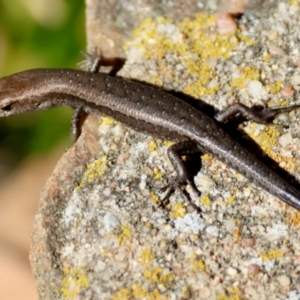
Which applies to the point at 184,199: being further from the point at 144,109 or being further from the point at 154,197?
the point at 144,109

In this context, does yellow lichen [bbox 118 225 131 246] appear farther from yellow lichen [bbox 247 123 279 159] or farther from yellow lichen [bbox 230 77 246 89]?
yellow lichen [bbox 230 77 246 89]

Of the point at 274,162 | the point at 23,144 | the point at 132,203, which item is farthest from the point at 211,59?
the point at 23,144

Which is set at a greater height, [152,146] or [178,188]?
[152,146]

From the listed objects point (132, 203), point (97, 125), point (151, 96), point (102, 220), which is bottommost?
point (102, 220)

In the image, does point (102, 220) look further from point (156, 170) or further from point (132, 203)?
point (156, 170)

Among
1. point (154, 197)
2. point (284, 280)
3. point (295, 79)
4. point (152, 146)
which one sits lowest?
point (284, 280)

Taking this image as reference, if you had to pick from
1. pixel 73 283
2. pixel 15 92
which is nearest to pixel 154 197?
pixel 73 283

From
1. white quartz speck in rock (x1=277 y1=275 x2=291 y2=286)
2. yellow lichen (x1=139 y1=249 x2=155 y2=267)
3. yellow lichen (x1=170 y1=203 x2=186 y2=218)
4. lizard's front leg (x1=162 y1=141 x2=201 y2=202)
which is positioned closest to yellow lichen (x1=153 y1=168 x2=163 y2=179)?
lizard's front leg (x1=162 y1=141 x2=201 y2=202)
